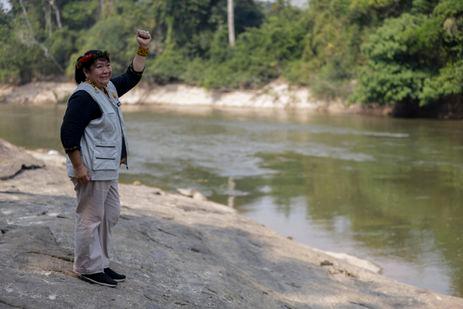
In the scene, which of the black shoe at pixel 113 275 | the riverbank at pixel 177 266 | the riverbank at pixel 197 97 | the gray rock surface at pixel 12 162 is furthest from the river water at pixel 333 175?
the riverbank at pixel 197 97

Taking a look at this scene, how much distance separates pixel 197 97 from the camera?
145 feet

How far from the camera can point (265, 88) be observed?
42.2 meters

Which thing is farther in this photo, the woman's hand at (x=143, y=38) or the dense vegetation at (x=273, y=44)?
the dense vegetation at (x=273, y=44)

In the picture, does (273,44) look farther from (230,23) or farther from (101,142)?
(101,142)

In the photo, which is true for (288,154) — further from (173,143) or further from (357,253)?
(357,253)

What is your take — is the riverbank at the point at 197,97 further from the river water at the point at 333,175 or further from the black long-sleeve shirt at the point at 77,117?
the black long-sleeve shirt at the point at 77,117

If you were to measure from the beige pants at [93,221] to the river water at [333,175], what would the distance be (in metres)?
4.66

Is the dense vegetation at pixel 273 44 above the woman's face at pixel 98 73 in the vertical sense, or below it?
above

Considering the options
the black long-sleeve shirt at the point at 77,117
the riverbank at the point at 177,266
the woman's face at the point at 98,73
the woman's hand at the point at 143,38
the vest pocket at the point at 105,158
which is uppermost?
the woman's hand at the point at 143,38

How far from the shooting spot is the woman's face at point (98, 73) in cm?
468

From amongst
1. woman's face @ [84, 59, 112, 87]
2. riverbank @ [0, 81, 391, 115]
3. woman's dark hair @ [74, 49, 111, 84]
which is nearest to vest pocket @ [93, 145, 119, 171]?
woman's face @ [84, 59, 112, 87]

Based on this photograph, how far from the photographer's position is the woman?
454 centimetres

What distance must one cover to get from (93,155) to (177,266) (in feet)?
5.10

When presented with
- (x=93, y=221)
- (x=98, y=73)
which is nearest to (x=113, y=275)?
(x=93, y=221)
